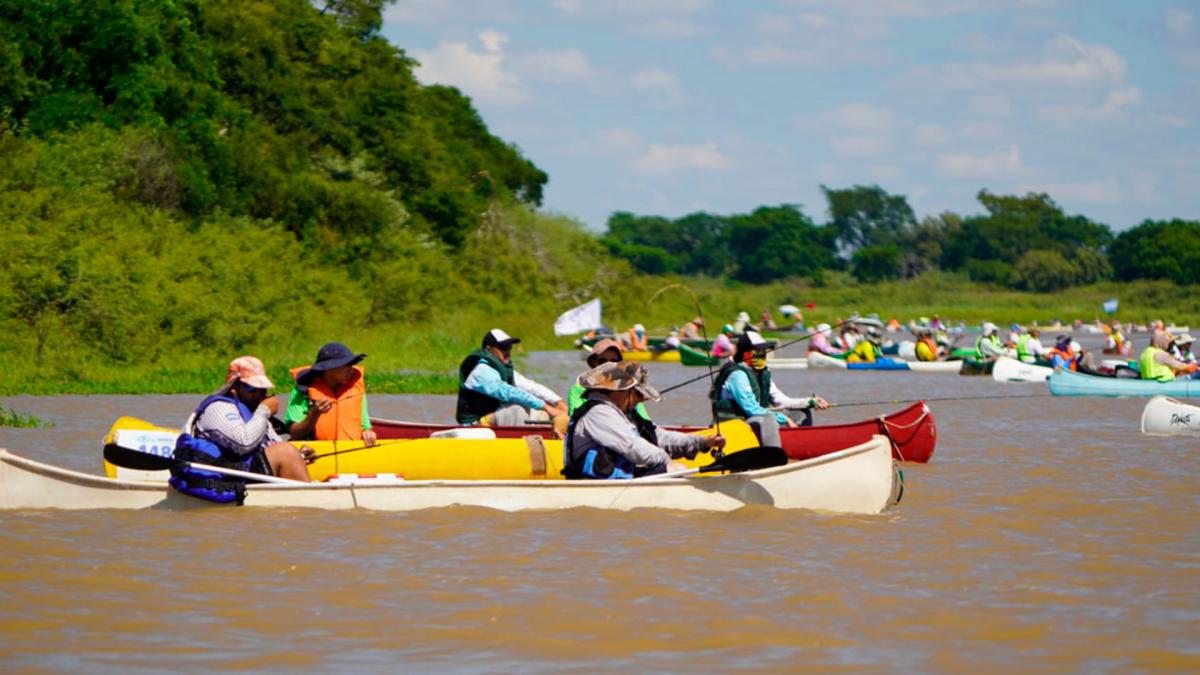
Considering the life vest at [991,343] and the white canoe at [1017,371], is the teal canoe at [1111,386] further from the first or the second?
the life vest at [991,343]

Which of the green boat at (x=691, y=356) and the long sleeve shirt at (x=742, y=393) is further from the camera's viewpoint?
the green boat at (x=691, y=356)

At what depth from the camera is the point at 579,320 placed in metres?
42.7

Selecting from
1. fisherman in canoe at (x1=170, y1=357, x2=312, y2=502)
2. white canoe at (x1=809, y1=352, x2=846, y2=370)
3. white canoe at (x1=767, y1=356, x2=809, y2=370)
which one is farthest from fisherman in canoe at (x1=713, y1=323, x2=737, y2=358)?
fisherman in canoe at (x1=170, y1=357, x2=312, y2=502)

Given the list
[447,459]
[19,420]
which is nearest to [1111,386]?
[19,420]

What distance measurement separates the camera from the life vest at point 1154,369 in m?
27.0

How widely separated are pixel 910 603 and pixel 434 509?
3.91 m

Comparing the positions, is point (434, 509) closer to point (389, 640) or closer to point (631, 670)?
point (389, 640)

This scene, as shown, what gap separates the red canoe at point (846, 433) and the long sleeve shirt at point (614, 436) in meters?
3.40

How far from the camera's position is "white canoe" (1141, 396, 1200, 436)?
764 inches

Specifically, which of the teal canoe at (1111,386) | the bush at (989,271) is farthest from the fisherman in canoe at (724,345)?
the bush at (989,271)

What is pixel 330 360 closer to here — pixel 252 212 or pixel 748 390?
pixel 748 390

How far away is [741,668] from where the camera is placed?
7391 millimetres

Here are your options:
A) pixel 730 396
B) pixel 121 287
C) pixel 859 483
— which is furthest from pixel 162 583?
pixel 121 287

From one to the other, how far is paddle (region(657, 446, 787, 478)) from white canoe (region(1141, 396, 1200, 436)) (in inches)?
362
